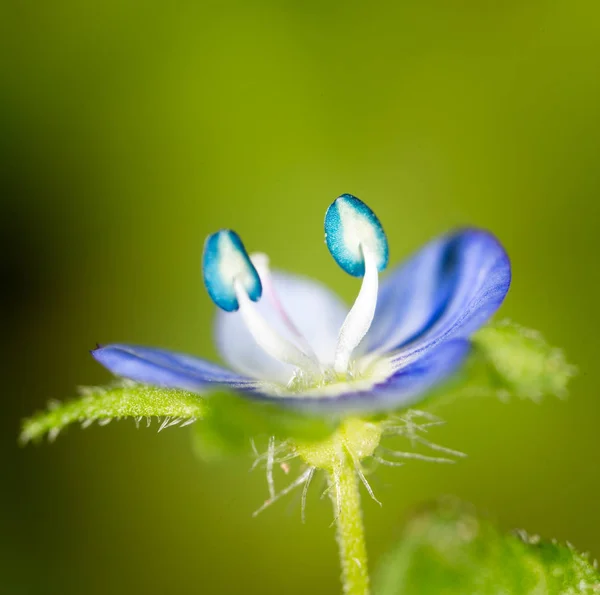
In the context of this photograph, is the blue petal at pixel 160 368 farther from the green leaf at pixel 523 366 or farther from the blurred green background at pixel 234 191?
the blurred green background at pixel 234 191

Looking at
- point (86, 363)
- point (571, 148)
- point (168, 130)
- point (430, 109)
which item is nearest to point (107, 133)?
point (168, 130)

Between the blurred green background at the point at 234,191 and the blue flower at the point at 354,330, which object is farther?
the blurred green background at the point at 234,191

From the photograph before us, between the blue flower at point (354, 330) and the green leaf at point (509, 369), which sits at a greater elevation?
the blue flower at point (354, 330)

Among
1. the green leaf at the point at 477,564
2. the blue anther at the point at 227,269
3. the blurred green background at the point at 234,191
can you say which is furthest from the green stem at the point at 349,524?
the blurred green background at the point at 234,191

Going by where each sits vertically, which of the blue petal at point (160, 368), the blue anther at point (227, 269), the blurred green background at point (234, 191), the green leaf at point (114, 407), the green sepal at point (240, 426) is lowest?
the green sepal at point (240, 426)

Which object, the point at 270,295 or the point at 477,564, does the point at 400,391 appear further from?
the point at 270,295

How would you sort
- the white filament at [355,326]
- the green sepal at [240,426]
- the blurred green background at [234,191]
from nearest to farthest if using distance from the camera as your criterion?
1. the green sepal at [240,426]
2. the white filament at [355,326]
3. the blurred green background at [234,191]
